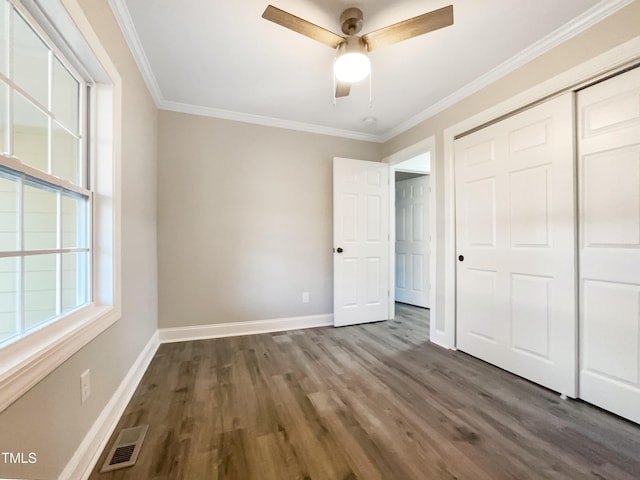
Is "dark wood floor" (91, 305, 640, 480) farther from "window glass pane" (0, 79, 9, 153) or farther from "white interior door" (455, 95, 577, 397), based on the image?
"window glass pane" (0, 79, 9, 153)

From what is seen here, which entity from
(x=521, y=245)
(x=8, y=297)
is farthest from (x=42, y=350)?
(x=521, y=245)

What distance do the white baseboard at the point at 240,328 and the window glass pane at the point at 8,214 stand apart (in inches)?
83.6

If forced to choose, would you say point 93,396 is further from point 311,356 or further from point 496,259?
point 496,259

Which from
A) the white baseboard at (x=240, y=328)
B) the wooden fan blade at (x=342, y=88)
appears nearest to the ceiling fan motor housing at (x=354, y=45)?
the wooden fan blade at (x=342, y=88)

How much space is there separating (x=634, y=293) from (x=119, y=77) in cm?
333

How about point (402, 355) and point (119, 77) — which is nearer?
point (119, 77)

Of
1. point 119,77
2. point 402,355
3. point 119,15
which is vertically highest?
point 119,15

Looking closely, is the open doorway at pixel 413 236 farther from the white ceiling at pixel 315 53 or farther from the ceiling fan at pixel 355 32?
the ceiling fan at pixel 355 32

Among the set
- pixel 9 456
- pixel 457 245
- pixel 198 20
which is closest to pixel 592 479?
pixel 457 245

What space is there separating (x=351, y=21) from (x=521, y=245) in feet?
6.62

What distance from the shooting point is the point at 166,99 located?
2.75m

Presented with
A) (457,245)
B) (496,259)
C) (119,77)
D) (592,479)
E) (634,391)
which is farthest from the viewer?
(457,245)

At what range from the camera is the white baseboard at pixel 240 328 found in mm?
2868

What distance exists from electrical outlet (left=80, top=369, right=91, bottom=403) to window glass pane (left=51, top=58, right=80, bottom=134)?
3.93 feet
